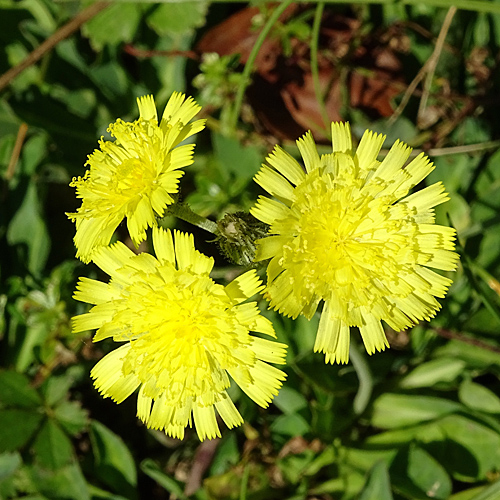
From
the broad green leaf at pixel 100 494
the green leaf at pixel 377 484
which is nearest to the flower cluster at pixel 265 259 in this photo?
the green leaf at pixel 377 484

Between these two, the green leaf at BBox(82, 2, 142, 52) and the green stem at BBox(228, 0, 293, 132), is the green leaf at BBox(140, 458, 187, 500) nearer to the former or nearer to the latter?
the green stem at BBox(228, 0, 293, 132)

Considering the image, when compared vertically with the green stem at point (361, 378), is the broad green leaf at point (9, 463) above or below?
below

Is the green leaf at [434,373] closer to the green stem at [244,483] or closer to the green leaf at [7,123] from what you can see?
the green stem at [244,483]

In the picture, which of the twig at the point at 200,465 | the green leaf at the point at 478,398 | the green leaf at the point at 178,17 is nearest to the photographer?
the green leaf at the point at 478,398

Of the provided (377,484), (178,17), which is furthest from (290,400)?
(178,17)

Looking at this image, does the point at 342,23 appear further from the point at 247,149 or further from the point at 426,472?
the point at 426,472

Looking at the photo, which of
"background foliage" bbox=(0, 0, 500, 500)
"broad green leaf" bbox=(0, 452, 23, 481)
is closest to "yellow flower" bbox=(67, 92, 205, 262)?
"background foliage" bbox=(0, 0, 500, 500)
